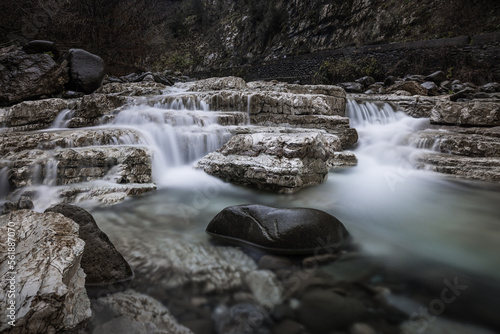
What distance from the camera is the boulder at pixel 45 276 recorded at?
44.6 inches

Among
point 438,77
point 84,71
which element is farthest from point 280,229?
point 438,77

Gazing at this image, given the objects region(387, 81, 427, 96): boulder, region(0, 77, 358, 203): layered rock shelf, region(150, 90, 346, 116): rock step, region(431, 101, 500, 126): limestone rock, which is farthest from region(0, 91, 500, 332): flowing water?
region(387, 81, 427, 96): boulder

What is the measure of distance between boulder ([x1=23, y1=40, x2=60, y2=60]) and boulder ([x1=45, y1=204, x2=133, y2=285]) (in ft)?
29.5

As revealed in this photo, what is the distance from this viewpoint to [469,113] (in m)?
6.34

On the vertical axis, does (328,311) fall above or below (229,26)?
below

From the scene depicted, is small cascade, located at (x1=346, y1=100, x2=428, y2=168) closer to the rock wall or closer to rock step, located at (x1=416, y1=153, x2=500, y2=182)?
rock step, located at (x1=416, y1=153, x2=500, y2=182)

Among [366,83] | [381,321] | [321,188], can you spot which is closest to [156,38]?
[366,83]

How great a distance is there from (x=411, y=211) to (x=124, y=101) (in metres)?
7.26

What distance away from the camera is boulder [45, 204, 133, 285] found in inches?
72.8

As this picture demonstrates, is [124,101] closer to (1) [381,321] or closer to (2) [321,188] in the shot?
(2) [321,188]

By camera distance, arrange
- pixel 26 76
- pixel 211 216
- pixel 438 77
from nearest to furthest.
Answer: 1. pixel 211 216
2. pixel 26 76
3. pixel 438 77

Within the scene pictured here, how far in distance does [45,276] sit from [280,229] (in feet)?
5.61

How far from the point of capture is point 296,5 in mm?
26375

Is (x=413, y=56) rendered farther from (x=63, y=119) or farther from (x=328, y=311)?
(x=328, y=311)
